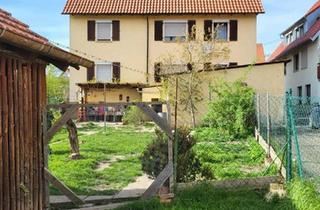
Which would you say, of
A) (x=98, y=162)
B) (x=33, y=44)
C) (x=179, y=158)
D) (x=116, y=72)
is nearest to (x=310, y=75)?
(x=116, y=72)

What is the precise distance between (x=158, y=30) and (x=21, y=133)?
29194 millimetres

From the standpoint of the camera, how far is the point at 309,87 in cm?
3328

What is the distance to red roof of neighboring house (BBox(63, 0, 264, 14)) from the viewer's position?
118ft

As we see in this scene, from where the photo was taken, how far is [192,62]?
29.7 m

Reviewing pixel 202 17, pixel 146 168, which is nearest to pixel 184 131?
pixel 146 168

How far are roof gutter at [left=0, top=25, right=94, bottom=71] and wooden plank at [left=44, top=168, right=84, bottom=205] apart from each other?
1812 millimetres

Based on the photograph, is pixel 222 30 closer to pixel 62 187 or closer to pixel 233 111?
pixel 233 111

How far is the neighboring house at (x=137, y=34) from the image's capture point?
3597 cm

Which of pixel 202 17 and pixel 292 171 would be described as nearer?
pixel 292 171

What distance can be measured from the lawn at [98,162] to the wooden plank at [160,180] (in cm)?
165

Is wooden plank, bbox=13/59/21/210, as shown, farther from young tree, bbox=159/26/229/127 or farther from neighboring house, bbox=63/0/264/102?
neighboring house, bbox=63/0/264/102

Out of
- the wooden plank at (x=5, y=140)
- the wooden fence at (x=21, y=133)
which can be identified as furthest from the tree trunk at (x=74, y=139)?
the wooden plank at (x=5, y=140)

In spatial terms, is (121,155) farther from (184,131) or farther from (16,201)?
(16,201)

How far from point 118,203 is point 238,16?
92.6ft
